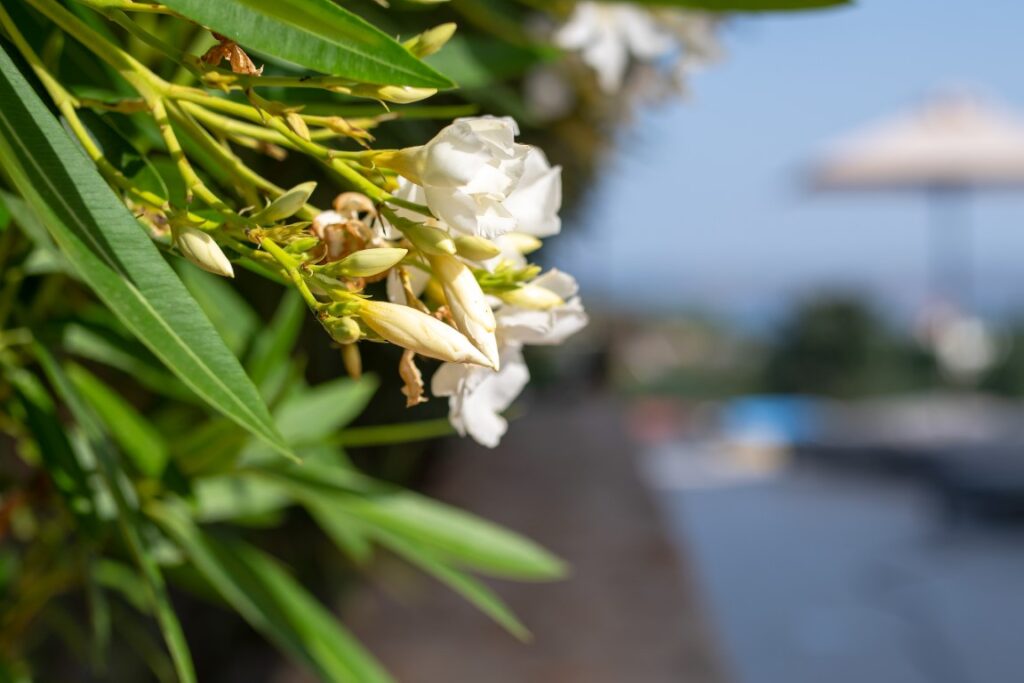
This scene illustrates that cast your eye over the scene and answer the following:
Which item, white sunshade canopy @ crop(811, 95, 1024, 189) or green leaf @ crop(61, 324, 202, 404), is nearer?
green leaf @ crop(61, 324, 202, 404)

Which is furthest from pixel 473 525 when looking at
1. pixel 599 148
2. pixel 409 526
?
pixel 599 148

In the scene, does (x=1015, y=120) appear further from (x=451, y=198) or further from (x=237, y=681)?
(x=451, y=198)

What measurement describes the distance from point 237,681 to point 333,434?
4.36 ft

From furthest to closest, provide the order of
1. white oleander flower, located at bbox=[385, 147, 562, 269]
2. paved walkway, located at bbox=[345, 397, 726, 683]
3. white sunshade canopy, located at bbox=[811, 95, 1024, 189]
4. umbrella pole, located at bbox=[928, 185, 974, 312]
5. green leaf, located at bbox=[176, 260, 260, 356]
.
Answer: umbrella pole, located at bbox=[928, 185, 974, 312] < white sunshade canopy, located at bbox=[811, 95, 1024, 189] < paved walkway, located at bbox=[345, 397, 726, 683] < green leaf, located at bbox=[176, 260, 260, 356] < white oleander flower, located at bbox=[385, 147, 562, 269]

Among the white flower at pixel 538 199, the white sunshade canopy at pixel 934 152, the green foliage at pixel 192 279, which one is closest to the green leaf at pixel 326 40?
the green foliage at pixel 192 279

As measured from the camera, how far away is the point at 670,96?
1038mm

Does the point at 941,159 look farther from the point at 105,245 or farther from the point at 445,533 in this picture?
the point at 105,245

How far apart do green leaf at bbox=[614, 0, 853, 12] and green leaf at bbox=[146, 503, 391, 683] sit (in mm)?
361

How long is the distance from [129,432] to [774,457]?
743 centimetres

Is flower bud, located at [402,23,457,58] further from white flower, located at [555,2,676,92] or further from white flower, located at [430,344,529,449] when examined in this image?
white flower, located at [555,2,676,92]

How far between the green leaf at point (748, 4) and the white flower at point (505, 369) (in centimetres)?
14

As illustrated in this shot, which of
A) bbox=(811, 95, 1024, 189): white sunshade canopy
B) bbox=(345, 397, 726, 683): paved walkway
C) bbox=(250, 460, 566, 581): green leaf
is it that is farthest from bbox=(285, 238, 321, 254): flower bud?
bbox=(811, 95, 1024, 189): white sunshade canopy

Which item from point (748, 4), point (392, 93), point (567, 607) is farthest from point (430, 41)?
point (567, 607)

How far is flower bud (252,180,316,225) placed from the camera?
320 millimetres
